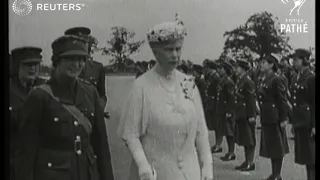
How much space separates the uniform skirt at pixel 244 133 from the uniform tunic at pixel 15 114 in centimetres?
96

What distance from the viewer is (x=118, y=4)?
1962 millimetres

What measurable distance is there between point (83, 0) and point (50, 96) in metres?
0.48

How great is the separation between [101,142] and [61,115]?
0.73 feet

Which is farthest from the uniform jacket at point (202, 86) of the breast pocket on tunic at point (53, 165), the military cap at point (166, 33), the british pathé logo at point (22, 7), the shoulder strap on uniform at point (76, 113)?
the british pathé logo at point (22, 7)

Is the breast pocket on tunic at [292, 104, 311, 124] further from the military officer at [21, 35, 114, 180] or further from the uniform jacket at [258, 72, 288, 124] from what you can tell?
the military officer at [21, 35, 114, 180]

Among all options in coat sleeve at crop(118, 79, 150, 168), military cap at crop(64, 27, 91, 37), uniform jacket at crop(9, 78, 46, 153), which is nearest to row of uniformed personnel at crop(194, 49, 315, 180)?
coat sleeve at crop(118, 79, 150, 168)

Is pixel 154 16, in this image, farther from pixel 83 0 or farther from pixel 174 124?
pixel 174 124

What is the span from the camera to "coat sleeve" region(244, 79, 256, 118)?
2.00 metres

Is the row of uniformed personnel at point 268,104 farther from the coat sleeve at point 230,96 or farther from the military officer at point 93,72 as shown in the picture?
the military officer at point 93,72

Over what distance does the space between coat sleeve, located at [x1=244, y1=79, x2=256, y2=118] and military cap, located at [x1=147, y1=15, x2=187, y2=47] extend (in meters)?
0.41

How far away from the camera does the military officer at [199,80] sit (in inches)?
77.2

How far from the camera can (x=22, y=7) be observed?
198 cm

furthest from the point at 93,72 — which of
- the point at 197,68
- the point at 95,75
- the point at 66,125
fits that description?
the point at 197,68
